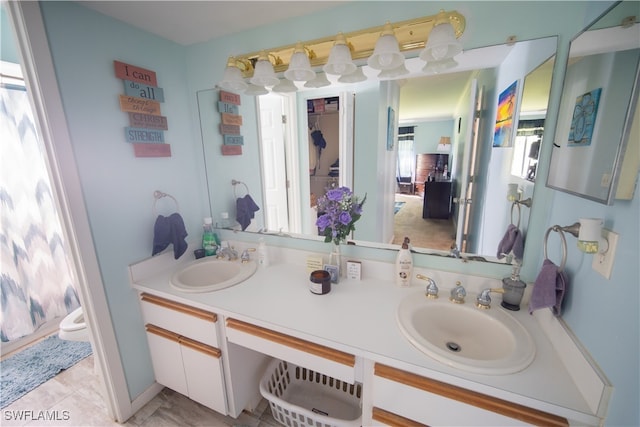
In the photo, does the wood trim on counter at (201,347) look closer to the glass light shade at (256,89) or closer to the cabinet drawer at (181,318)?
the cabinet drawer at (181,318)

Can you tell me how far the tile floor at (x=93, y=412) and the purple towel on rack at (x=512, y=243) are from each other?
4.87 feet

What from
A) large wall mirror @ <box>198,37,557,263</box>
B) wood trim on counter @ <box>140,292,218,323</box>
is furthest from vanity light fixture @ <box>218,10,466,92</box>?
wood trim on counter @ <box>140,292,218,323</box>

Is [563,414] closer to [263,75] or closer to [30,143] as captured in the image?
[263,75]

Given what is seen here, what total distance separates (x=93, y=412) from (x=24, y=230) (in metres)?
1.48

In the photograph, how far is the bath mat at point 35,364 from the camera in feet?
5.46

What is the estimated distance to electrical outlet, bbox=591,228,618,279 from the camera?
2.09 ft

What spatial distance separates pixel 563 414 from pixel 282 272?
118cm

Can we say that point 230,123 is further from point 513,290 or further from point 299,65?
point 513,290

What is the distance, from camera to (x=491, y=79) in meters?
1.12

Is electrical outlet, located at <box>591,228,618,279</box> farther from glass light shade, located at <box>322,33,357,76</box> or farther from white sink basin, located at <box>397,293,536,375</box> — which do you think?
glass light shade, located at <box>322,33,357,76</box>

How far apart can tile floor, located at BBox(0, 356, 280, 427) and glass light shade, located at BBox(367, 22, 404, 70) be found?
1884 mm

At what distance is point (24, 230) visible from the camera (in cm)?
197

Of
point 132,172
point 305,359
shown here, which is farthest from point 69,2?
point 305,359

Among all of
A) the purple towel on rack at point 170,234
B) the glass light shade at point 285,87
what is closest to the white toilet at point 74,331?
the purple towel on rack at point 170,234
